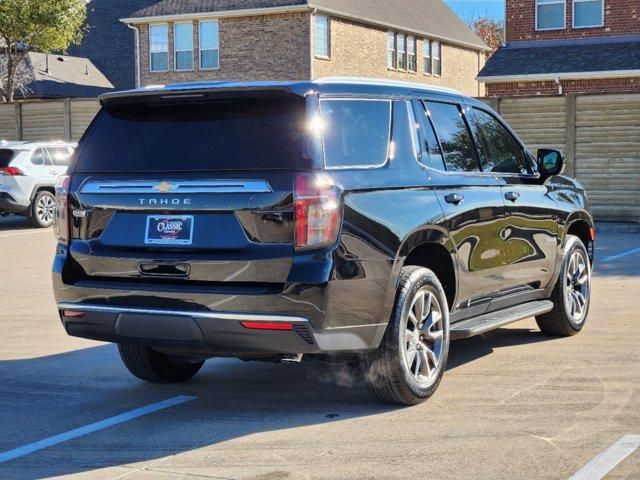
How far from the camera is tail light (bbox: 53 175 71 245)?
638cm

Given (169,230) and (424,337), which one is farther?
(424,337)

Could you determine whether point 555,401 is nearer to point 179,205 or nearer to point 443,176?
point 443,176

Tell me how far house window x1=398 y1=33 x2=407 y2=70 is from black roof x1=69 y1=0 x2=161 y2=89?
13677 millimetres

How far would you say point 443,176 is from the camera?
6.88m

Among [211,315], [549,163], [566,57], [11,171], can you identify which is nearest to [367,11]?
[566,57]

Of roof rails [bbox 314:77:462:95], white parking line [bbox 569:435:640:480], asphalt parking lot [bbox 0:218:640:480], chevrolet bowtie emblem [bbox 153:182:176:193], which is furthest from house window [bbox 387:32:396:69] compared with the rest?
white parking line [bbox 569:435:640:480]

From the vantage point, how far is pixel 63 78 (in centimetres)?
5053

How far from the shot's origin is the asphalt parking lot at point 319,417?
17.3ft

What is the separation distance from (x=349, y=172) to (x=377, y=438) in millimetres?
1465

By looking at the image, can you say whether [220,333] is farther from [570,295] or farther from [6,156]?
[6,156]

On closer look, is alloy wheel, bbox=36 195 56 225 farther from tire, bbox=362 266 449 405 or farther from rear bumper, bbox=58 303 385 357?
tire, bbox=362 266 449 405

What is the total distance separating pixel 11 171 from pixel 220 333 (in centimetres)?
1603

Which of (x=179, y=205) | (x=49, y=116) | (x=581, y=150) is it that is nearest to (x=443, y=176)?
(x=179, y=205)

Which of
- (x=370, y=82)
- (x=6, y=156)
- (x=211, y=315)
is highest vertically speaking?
(x=370, y=82)
